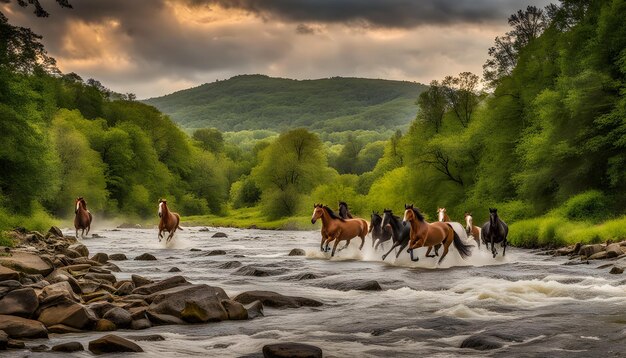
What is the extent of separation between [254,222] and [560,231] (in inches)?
2397

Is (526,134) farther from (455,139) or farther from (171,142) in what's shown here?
(171,142)

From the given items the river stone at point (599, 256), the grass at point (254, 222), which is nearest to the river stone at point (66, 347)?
the river stone at point (599, 256)

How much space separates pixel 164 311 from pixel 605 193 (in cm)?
3662

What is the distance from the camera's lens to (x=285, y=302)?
16.4m

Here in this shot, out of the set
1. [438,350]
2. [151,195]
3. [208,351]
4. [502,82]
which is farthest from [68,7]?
[151,195]

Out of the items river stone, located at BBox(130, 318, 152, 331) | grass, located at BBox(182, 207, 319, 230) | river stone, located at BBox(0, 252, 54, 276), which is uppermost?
river stone, located at BBox(0, 252, 54, 276)

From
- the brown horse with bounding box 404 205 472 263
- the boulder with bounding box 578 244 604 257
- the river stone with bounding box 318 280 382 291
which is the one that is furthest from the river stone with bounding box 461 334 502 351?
the boulder with bounding box 578 244 604 257

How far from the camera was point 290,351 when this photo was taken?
10.0 m

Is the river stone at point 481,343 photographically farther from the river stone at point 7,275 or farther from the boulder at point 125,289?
the river stone at point 7,275

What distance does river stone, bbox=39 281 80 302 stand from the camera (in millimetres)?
13225

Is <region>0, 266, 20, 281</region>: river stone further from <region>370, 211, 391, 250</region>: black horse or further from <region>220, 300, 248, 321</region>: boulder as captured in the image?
<region>370, 211, 391, 250</region>: black horse

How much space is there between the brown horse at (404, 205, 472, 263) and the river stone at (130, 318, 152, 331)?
1426 cm

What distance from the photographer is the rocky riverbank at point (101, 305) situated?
10844 mm

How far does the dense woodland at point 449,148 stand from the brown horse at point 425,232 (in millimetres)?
12304
